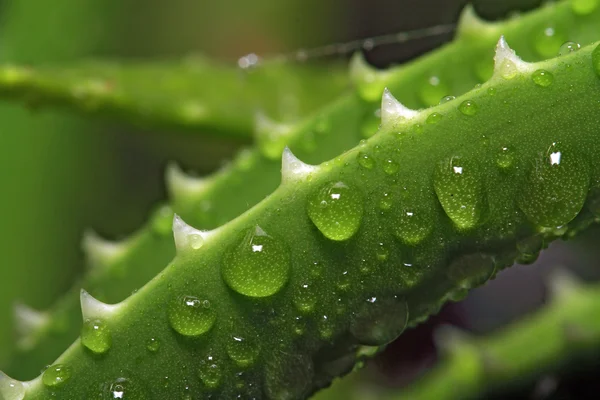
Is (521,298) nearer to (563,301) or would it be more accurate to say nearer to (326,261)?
(563,301)

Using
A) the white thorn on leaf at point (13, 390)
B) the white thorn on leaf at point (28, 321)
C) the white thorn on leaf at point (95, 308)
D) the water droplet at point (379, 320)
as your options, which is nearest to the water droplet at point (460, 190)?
the water droplet at point (379, 320)

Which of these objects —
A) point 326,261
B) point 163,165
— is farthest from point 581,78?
point 163,165

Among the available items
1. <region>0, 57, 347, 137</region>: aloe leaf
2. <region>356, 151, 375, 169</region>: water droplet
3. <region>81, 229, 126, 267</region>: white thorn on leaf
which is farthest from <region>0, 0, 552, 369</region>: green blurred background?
<region>356, 151, 375, 169</region>: water droplet

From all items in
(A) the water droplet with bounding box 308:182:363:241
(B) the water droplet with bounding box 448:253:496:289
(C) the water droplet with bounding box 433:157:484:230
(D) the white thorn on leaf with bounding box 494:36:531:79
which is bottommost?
(B) the water droplet with bounding box 448:253:496:289

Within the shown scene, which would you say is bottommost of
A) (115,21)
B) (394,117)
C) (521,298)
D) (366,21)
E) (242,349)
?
(521,298)

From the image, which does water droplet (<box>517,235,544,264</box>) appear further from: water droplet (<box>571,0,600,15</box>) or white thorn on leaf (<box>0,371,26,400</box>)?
white thorn on leaf (<box>0,371,26,400</box>)

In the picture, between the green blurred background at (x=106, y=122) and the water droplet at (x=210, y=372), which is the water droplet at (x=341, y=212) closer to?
the water droplet at (x=210, y=372)

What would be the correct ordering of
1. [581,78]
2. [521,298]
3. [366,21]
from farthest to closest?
[366,21] < [521,298] < [581,78]
